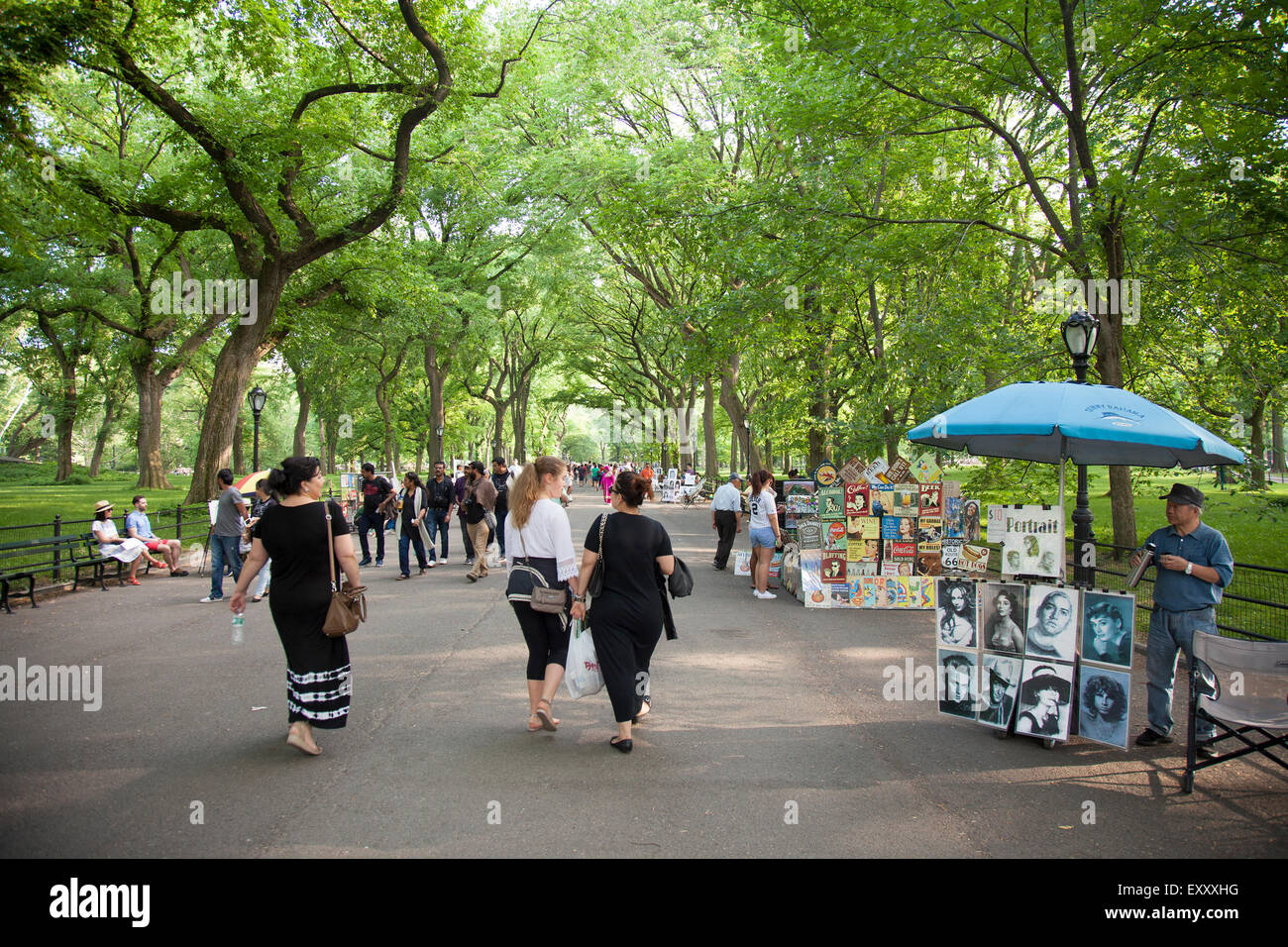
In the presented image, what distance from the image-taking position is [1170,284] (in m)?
13.2

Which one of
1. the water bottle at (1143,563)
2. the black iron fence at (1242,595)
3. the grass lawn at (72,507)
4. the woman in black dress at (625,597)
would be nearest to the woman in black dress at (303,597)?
the woman in black dress at (625,597)

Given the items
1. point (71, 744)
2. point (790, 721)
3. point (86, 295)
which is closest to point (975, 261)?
point (790, 721)

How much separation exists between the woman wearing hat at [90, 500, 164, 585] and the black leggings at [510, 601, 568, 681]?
35.8 feet

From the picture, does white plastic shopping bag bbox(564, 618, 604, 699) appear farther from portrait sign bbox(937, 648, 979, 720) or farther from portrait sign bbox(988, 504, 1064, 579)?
portrait sign bbox(988, 504, 1064, 579)

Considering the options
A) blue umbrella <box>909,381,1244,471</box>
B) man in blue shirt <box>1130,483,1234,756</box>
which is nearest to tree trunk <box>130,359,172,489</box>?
blue umbrella <box>909,381,1244,471</box>

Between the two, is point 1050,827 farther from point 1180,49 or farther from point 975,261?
point 975,261

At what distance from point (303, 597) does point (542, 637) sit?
5.40 feet

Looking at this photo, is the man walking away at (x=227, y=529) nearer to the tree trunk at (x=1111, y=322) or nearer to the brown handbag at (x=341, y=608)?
the brown handbag at (x=341, y=608)

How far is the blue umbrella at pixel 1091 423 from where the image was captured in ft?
19.0

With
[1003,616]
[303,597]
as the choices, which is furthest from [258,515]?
[1003,616]

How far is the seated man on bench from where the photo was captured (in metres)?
14.2

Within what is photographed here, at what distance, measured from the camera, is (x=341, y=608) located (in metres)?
5.43

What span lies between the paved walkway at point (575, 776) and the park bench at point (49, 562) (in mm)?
4076

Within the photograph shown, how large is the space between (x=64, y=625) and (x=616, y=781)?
8.86 m
